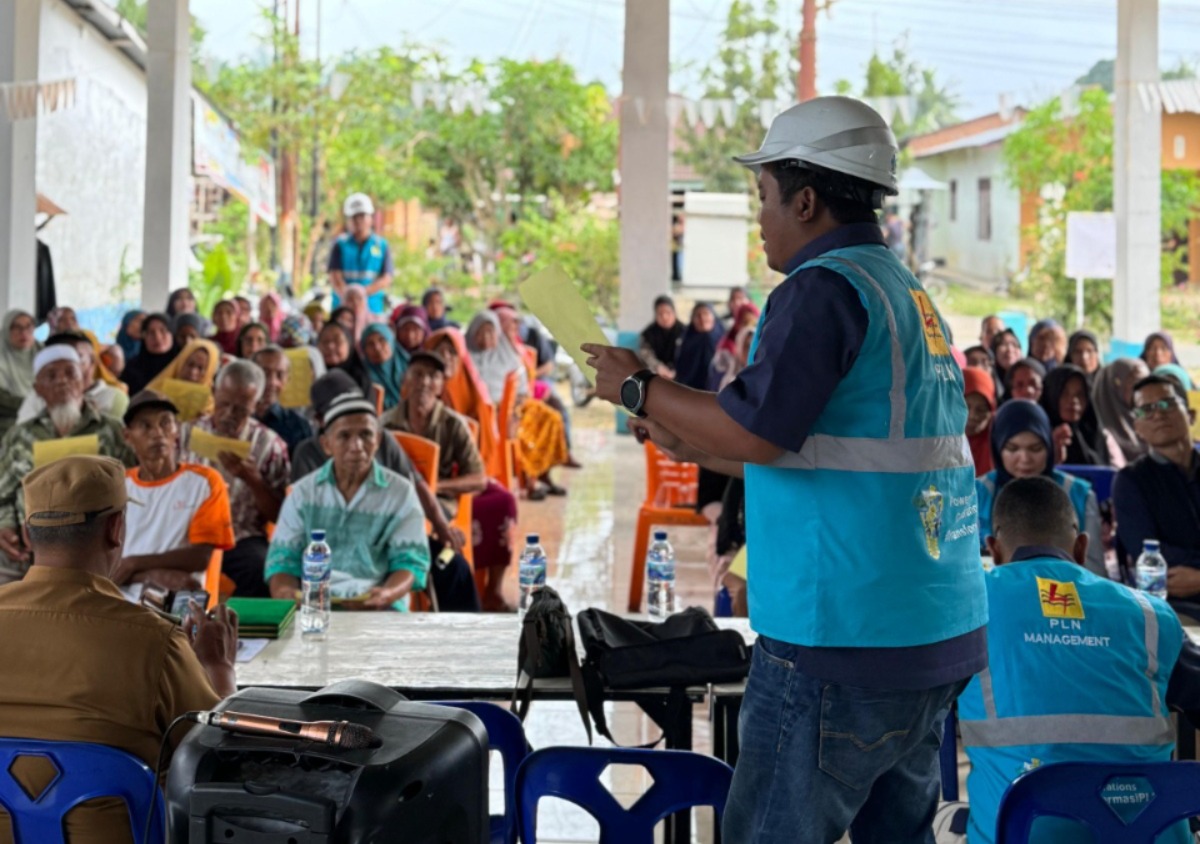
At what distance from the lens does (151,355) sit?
9414 millimetres

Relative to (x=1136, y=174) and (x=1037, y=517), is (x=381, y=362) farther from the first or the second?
(x=1136, y=174)

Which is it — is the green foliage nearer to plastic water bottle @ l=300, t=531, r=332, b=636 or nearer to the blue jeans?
plastic water bottle @ l=300, t=531, r=332, b=636

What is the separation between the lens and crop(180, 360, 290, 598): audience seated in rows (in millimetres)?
5547

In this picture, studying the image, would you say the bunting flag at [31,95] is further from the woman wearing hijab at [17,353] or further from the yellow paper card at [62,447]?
the yellow paper card at [62,447]

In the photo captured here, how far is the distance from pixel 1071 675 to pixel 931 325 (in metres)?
0.82

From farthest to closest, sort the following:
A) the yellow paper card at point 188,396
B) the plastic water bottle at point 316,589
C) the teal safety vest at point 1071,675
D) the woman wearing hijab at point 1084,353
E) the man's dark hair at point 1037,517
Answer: the woman wearing hijab at point 1084,353 < the yellow paper card at point 188,396 < the plastic water bottle at point 316,589 < the man's dark hair at point 1037,517 < the teal safety vest at point 1071,675

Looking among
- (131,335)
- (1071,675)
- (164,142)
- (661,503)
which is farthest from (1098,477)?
(164,142)

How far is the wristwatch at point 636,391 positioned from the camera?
2.17m

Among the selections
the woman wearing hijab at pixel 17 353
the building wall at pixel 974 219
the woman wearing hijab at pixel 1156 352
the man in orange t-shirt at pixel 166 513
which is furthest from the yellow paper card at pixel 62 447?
the building wall at pixel 974 219

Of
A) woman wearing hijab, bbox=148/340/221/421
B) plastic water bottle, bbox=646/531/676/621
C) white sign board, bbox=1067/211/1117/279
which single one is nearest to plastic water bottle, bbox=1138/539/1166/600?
plastic water bottle, bbox=646/531/676/621

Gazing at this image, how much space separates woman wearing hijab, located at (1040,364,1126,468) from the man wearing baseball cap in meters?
5.39

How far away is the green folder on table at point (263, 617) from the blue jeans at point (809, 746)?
175cm

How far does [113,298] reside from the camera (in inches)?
720

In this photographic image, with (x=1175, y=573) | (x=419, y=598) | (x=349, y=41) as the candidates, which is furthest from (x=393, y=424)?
(x=349, y=41)
